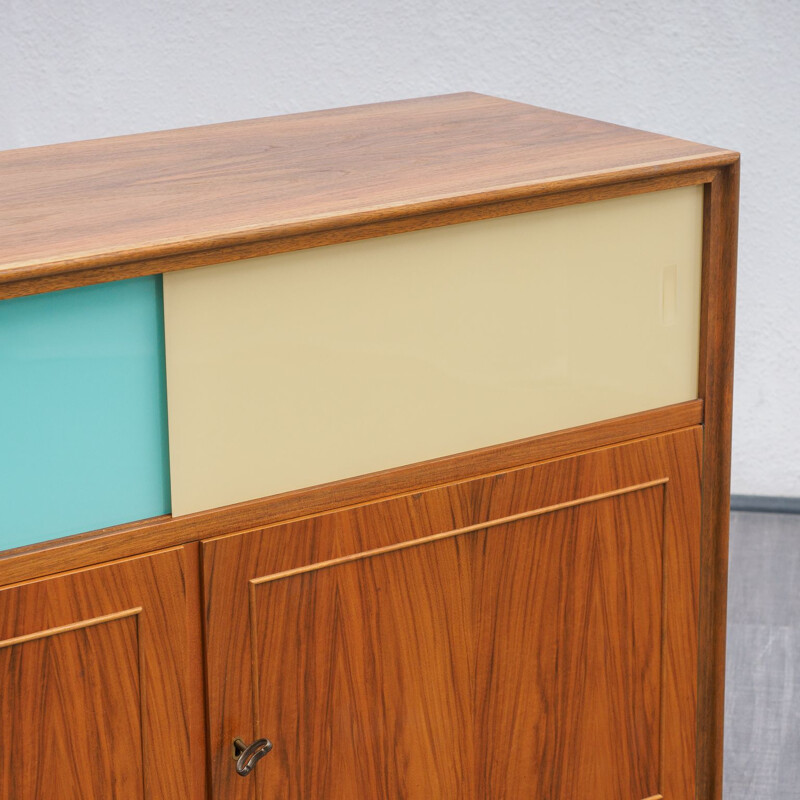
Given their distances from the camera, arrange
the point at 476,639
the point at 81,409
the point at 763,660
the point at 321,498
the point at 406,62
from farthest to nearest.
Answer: the point at 406,62 < the point at 763,660 < the point at 476,639 < the point at 321,498 < the point at 81,409

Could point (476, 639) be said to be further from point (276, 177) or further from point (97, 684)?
point (276, 177)

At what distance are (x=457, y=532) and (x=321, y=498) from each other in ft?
0.56

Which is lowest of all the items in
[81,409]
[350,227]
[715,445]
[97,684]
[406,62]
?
[97,684]

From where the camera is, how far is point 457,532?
1.40 m

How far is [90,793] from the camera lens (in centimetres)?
127

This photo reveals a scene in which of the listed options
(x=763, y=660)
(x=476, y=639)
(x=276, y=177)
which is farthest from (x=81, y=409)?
(x=763, y=660)

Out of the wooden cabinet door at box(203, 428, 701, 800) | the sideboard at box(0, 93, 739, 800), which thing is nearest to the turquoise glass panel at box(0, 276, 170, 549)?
the sideboard at box(0, 93, 739, 800)

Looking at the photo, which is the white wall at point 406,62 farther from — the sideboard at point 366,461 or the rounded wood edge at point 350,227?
the rounded wood edge at point 350,227

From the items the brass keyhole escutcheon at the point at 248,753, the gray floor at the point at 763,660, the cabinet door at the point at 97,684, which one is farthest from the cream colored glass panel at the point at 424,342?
the gray floor at the point at 763,660

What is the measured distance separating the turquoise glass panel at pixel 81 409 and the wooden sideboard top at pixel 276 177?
0.04 meters

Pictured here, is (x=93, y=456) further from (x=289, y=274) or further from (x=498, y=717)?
(x=498, y=717)

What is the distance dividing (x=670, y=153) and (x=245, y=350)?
0.53m

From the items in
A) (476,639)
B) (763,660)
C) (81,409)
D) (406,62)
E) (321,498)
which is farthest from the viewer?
(406,62)

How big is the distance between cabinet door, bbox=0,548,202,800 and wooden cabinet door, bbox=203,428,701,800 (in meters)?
0.05
